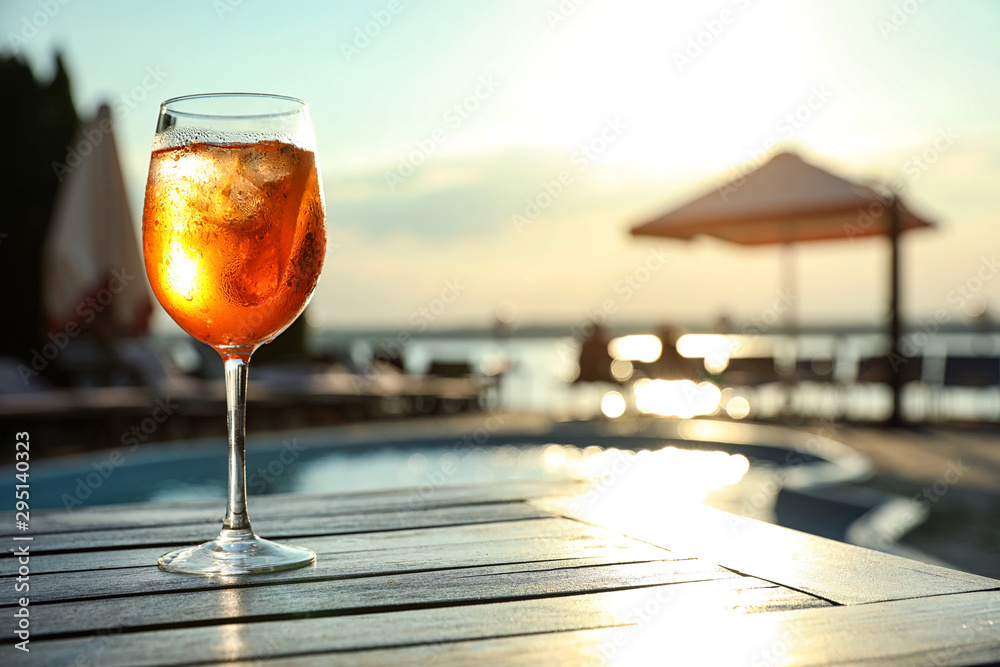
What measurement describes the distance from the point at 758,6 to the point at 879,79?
215cm

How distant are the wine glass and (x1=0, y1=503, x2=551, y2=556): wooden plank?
106 mm

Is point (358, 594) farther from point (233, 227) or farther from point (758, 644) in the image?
point (233, 227)

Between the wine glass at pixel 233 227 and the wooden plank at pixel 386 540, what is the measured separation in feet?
0.16

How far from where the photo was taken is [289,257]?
106 centimetres

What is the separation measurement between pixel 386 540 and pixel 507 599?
31cm

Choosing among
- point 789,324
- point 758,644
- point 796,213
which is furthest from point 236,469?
point 789,324

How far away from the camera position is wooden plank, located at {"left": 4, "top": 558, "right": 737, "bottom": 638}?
727 mm

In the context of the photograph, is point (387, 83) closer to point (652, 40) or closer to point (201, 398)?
point (652, 40)

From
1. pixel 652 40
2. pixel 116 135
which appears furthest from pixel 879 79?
pixel 116 135

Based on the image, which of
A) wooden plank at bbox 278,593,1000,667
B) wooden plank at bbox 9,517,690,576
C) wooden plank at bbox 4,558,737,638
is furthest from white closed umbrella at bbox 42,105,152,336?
wooden plank at bbox 278,593,1000,667

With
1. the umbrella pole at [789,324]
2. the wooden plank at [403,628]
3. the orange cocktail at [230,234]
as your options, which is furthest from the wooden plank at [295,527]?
the umbrella pole at [789,324]

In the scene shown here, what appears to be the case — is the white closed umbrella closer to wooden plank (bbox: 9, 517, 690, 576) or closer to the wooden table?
the wooden table

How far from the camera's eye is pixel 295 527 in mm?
1165

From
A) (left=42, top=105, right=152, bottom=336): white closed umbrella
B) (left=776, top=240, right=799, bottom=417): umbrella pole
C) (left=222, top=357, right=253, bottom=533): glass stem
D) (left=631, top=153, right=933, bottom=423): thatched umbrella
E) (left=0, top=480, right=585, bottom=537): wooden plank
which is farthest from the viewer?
(left=776, top=240, right=799, bottom=417): umbrella pole
